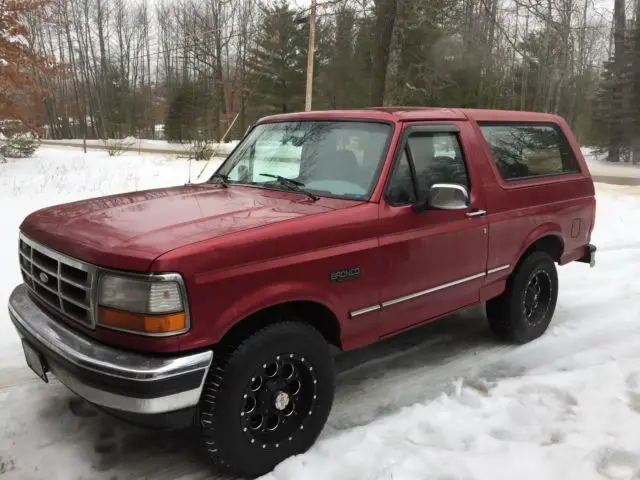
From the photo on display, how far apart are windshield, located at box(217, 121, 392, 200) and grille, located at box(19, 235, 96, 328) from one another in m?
1.43

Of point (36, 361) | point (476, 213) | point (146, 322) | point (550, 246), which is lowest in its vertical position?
point (36, 361)

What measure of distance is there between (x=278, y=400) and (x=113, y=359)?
0.87 m

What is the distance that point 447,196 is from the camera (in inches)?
133

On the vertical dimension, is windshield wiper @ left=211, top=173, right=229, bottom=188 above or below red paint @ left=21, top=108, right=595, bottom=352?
above

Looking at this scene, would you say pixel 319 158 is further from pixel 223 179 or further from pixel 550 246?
pixel 550 246

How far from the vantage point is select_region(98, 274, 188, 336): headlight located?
96.8 inches

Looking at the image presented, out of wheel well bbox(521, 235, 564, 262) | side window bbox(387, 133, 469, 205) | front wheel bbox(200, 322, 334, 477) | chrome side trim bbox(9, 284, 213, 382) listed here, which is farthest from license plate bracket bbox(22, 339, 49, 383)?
wheel well bbox(521, 235, 564, 262)

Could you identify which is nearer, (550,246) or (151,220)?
(151,220)

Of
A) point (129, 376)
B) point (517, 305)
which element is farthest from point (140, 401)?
point (517, 305)

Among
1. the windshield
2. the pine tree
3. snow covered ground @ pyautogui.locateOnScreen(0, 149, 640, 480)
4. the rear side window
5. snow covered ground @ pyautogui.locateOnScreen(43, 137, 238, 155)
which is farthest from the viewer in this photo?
the pine tree

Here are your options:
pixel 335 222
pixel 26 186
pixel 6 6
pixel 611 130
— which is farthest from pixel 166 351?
pixel 611 130

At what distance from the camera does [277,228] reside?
2.86 meters

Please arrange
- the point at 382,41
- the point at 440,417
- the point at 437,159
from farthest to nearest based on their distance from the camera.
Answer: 1. the point at 382,41
2. the point at 437,159
3. the point at 440,417

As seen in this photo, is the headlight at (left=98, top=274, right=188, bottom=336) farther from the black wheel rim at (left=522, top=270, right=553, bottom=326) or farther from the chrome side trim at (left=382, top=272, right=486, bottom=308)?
the black wheel rim at (left=522, top=270, right=553, bottom=326)
